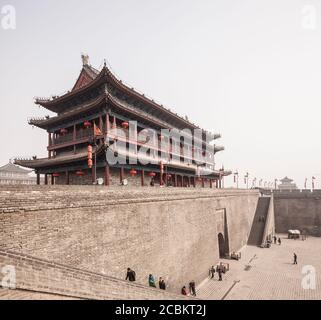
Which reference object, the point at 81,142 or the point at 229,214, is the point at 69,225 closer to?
the point at 81,142

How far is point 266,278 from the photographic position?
54.9 ft

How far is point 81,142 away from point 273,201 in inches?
1115

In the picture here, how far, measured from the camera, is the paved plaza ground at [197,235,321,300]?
1410 centimetres

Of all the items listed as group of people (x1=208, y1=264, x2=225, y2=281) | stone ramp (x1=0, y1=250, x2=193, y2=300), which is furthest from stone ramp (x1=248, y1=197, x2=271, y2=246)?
stone ramp (x1=0, y1=250, x2=193, y2=300)

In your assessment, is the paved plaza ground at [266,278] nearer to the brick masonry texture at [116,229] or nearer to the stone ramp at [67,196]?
the brick masonry texture at [116,229]

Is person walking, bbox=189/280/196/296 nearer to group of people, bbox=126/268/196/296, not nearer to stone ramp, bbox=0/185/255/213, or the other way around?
group of people, bbox=126/268/196/296

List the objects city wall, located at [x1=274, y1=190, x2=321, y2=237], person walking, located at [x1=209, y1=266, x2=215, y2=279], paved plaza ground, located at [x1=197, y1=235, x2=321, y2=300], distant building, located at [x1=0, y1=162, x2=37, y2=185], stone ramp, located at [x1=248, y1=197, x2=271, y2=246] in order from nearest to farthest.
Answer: paved plaza ground, located at [x1=197, y1=235, x2=321, y2=300], person walking, located at [x1=209, y1=266, x2=215, y2=279], stone ramp, located at [x1=248, y1=197, x2=271, y2=246], city wall, located at [x1=274, y1=190, x2=321, y2=237], distant building, located at [x1=0, y1=162, x2=37, y2=185]

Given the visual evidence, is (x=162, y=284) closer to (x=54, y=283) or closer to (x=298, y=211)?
(x=54, y=283)

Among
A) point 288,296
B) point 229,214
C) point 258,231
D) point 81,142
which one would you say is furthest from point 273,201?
point 81,142

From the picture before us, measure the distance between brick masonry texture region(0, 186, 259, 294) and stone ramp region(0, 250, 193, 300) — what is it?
1.60m

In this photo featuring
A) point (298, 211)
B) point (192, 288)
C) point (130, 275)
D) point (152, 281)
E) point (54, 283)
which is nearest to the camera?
point (54, 283)

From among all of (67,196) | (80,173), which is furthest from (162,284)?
(80,173)

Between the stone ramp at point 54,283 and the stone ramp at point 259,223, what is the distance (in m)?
22.8

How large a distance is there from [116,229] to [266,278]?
38.8ft
